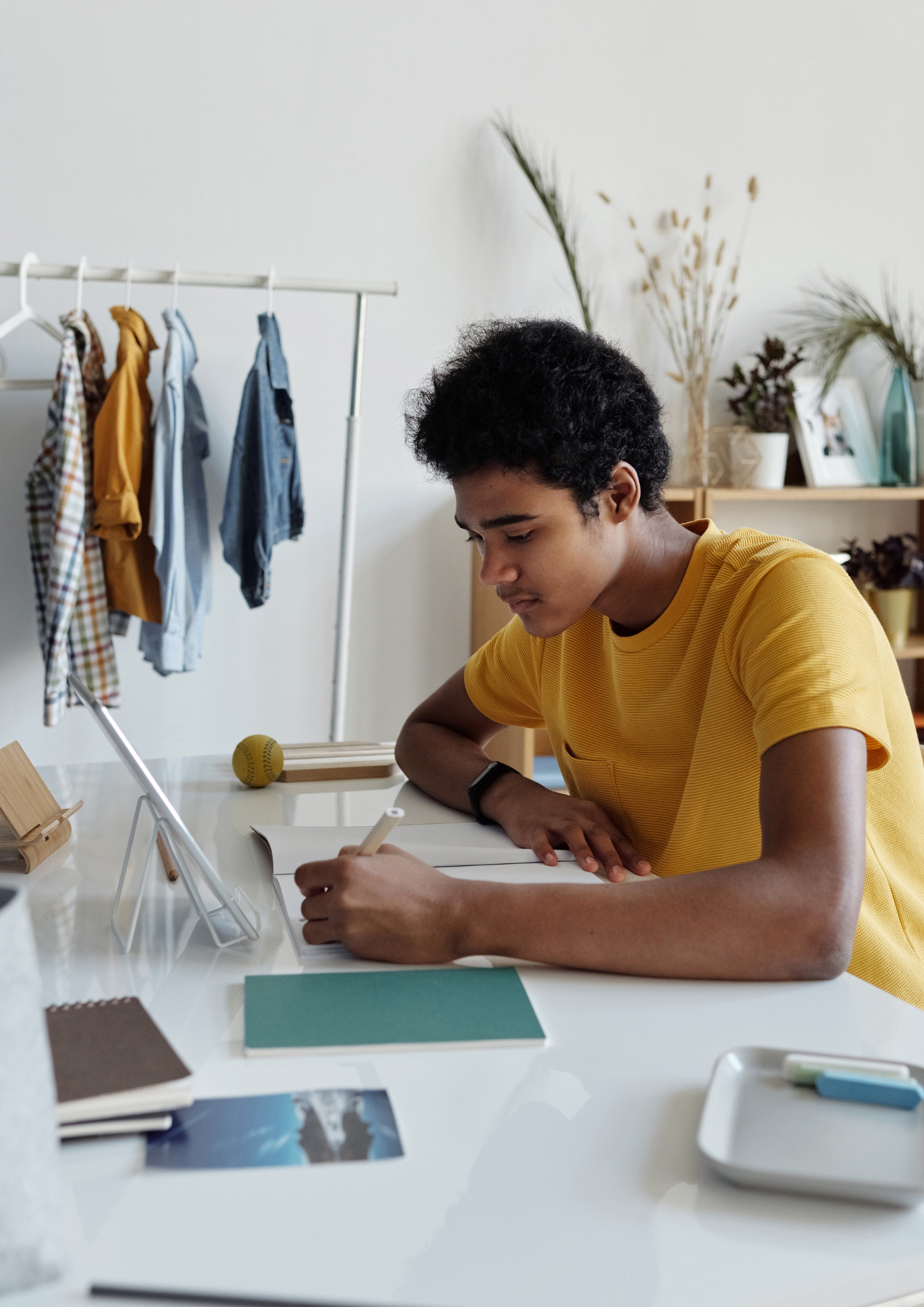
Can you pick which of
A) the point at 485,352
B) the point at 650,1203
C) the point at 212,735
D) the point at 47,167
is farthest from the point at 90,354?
the point at 650,1203

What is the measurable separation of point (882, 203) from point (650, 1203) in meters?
3.73

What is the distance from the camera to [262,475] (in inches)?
104

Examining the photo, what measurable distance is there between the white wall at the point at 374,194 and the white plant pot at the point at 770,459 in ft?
0.91

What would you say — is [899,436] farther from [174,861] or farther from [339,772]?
[174,861]

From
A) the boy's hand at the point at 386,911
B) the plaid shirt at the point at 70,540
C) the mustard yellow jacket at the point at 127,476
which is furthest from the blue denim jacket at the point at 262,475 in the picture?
the boy's hand at the point at 386,911

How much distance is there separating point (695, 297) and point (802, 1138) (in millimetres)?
3058

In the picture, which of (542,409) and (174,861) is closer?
(174,861)

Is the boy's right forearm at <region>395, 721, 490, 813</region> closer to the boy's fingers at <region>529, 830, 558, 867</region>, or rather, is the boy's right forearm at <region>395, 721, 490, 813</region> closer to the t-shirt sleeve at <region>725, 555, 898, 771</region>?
the boy's fingers at <region>529, 830, 558, 867</region>

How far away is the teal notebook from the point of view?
775 mm

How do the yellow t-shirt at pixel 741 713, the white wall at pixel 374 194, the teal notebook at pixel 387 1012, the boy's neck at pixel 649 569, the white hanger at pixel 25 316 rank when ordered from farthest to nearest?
the white wall at pixel 374 194 → the white hanger at pixel 25 316 → the boy's neck at pixel 649 569 → the yellow t-shirt at pixel 741 713 → the teal notebook at pixel 387 1012

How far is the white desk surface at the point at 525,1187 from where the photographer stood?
54cm

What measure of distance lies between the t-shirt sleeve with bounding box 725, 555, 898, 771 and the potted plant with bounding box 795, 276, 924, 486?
101 inches

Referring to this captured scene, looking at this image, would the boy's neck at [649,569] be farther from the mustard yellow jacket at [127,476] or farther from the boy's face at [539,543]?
the mustard yellow jacket at [127,476]

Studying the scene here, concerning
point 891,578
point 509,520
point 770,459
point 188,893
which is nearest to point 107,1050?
point 188,893
